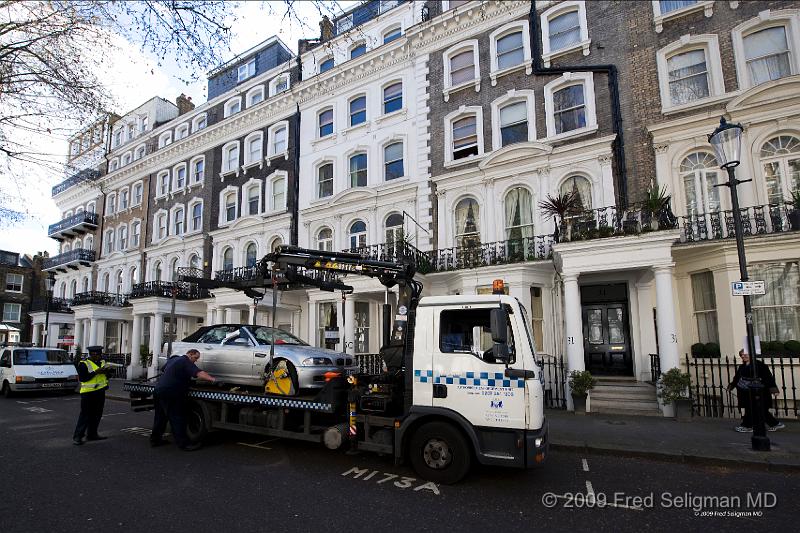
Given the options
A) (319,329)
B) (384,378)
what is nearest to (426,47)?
(319,329)

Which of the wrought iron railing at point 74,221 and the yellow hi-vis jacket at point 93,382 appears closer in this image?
the yellow hi-vis jacket at point 93,382

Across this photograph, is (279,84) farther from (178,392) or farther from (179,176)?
(178,392)

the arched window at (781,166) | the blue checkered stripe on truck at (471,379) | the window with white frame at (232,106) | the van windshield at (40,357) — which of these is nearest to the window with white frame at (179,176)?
the window with white frame at (232,106)

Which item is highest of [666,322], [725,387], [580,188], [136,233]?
[136,233]

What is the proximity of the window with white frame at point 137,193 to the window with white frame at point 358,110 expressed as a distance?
17106 mm

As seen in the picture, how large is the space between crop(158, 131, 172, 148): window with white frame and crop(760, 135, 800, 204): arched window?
29.5 metres

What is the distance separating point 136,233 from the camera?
2822 cm

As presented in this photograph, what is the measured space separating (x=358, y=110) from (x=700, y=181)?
13.3 metres

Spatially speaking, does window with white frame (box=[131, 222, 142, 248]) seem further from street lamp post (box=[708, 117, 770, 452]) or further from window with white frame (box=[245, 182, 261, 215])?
street lamp post (box=[708, 117, 770, 452])

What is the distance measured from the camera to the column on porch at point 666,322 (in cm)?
1031

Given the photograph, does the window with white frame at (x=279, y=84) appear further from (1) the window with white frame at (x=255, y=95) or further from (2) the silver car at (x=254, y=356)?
(2) the silver car at (x=254, y=356)

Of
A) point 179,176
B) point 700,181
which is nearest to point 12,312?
point 179,176

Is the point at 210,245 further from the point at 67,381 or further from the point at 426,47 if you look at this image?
the point at 426,47

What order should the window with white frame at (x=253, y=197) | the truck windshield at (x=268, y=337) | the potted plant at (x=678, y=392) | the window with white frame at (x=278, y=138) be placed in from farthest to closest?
the window with white frame at (x=253, y=197), the window with white frame at (x=278, y=138), the potted plant at (x=678, y=392), the truck windshield at (x=268, y=337)
